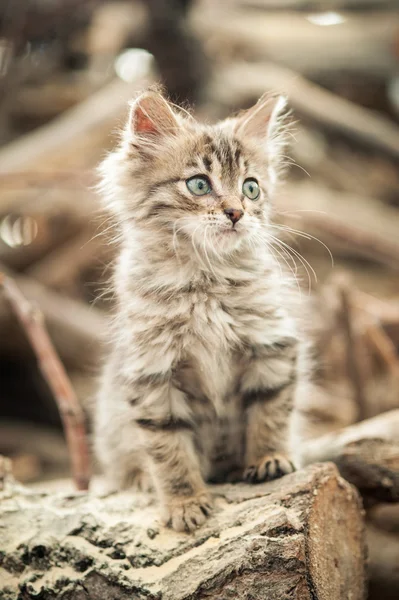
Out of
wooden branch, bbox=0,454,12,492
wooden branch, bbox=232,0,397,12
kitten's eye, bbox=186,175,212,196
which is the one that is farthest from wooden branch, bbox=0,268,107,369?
wooden branch, bbox=232,0,397,12

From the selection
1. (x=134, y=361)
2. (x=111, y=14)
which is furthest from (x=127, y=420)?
(x=111, y=14)

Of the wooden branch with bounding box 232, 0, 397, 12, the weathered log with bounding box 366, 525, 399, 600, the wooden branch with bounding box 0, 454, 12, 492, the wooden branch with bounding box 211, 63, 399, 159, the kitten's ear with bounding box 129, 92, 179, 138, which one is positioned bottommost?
the weathered log with bounding box 366, 525, 399, 600

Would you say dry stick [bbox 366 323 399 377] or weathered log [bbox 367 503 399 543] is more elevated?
dry stick [bbox 366 323 399 377]

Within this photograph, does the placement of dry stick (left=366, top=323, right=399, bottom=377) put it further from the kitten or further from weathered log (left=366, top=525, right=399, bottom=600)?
the kitten

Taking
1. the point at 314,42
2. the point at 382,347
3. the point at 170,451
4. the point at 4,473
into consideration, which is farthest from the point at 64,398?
the point at 314,42

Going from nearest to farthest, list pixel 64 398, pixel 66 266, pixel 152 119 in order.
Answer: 1. pixel 152 119
2. pixel 64 398
3. pixel 66 266

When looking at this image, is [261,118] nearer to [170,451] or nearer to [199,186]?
[199,186]

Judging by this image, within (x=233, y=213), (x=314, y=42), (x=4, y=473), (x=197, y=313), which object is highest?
(x=314, y=42)
